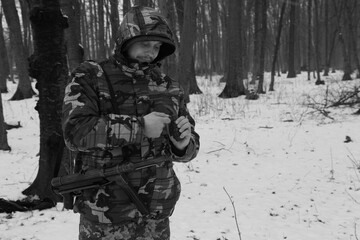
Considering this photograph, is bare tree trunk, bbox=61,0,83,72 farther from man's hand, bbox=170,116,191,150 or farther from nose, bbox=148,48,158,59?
man's hand, bbox=170,116,191,150

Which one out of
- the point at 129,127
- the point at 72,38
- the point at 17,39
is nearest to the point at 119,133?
the point at 129,127

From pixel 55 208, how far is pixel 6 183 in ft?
3.65

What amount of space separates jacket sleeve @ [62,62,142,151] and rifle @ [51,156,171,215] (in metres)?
0.12

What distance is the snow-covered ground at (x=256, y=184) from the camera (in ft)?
11.5

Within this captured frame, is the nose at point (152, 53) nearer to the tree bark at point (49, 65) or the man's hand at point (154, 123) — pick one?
the man's hand at point (154, 123)

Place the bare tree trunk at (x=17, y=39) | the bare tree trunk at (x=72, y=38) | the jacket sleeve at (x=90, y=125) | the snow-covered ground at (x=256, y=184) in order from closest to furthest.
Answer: the jacket sleeve at (x=90, y=125) → the snow-covered ground at (x=256, y=184) → the bare tree trunk at (x=72, y=38) → the bare tree trunk at (x=17, y=39)

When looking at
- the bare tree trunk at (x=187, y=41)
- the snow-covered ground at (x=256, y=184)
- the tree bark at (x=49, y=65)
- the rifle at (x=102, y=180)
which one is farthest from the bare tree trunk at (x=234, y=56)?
the rifle at (x=102, y=180)

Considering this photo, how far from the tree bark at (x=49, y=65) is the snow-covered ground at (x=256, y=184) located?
3.05 feet

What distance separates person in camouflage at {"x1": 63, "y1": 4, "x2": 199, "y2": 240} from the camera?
145 centimetres

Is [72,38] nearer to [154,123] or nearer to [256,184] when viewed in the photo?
[256,184]

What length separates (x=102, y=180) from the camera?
4.98 feet

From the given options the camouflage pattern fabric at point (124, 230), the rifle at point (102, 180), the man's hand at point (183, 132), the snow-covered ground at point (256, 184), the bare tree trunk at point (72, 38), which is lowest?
the snow-covered ground at point (256, 184)

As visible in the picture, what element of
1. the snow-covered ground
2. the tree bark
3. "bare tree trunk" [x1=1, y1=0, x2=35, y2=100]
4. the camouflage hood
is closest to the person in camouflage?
the camouflage hood

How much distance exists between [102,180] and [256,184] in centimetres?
368
